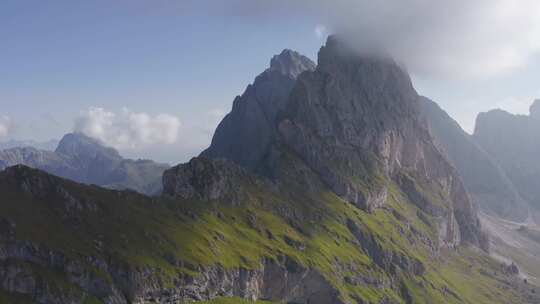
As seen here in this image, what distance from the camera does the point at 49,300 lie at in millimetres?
189625

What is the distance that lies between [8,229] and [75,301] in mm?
32401

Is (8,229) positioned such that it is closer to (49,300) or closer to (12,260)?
(12,260)

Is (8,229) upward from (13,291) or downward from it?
upward

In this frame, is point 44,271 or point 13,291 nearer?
point 13,291

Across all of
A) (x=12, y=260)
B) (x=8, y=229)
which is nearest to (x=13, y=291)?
(x=12, y=260)

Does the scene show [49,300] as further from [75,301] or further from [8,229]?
[8,229]

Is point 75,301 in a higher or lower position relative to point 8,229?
lower

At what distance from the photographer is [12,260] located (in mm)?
192000

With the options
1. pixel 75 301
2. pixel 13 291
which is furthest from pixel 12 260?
pixel 75 301

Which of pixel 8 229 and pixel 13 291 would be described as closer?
pixel 13 291

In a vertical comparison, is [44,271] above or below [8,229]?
below

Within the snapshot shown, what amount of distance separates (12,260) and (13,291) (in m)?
10.9

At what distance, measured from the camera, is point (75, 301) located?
19612 centimetres

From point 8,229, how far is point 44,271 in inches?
718
